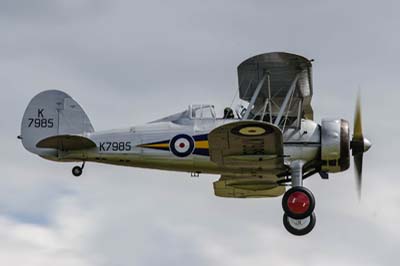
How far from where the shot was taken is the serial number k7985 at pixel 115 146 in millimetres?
15352

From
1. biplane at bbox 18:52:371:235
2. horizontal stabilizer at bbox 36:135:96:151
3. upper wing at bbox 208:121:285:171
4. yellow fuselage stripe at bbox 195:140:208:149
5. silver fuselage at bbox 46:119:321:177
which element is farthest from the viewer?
horizontal stabilizer at bbox 36:135:96:151

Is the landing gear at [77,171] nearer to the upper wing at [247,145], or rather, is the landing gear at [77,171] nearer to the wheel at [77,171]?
the wheel at [77,171]

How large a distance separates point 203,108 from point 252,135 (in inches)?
→ 73.6

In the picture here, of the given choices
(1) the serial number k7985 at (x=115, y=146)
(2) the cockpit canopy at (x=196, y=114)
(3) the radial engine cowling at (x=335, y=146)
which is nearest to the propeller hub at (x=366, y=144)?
(3) the radial engine cowling at (x=335, y=146)

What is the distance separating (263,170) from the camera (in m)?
15.1

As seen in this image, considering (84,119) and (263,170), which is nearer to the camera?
(263,170)

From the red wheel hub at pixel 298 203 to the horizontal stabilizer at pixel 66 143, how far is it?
4.00 metres

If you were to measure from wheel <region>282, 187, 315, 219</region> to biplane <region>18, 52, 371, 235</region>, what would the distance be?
0.7 inches

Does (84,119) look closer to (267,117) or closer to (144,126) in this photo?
(144,126)

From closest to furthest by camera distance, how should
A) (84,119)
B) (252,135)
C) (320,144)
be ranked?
1. (252,135)
2. (320,144)
3. (84,119)

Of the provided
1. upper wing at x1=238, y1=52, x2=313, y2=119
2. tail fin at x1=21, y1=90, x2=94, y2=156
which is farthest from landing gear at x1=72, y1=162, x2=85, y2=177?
upper wing at x1=238, y1=52, x2=313, y2=119

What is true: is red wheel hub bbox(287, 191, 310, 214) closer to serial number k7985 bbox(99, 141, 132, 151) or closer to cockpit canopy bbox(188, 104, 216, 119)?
cockpit canopy bbox(188, 104, 216, 119)

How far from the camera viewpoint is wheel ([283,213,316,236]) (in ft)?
47.3

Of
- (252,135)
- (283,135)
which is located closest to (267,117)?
(283,135)
